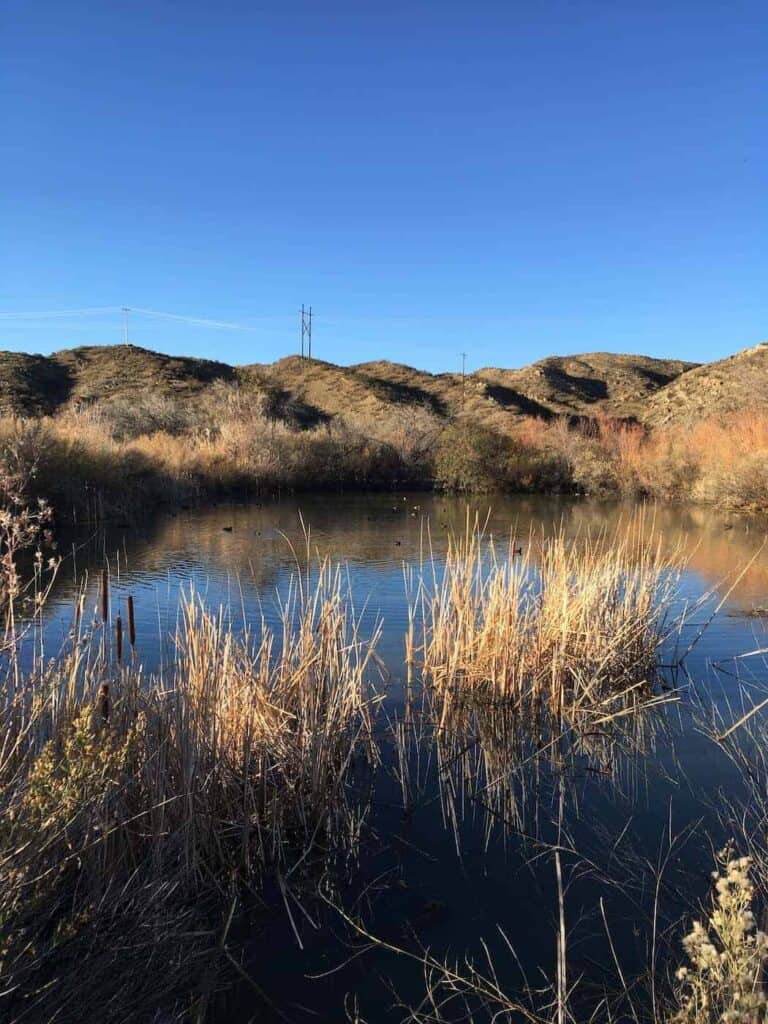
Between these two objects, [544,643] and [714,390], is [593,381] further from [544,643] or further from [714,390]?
[544,643]

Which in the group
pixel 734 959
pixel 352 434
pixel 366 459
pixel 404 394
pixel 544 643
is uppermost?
pixel 404 394

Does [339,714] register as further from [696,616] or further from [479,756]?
[696,616]

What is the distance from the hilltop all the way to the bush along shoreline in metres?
11.1

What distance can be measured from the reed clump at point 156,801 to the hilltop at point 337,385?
40.0 m

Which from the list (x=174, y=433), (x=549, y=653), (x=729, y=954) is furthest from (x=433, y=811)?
(x=174, y=433)

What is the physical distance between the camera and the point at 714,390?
4691 cm

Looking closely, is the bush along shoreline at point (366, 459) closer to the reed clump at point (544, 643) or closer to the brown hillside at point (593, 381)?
the reed clump at point (544, 643)

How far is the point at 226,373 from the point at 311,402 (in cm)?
868

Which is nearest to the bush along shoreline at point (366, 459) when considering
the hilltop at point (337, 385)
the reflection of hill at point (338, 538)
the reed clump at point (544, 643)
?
the reflection of hill at point (338, 538)

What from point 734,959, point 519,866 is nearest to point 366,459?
point 519,866

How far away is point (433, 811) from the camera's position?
4.34 m

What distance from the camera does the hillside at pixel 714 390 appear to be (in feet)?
134

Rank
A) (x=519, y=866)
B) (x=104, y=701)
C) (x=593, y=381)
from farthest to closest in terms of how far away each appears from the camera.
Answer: (x=593, y=381)
(x=519, y=866)
(x=104, y=701)

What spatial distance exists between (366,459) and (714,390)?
26930 millimetres
